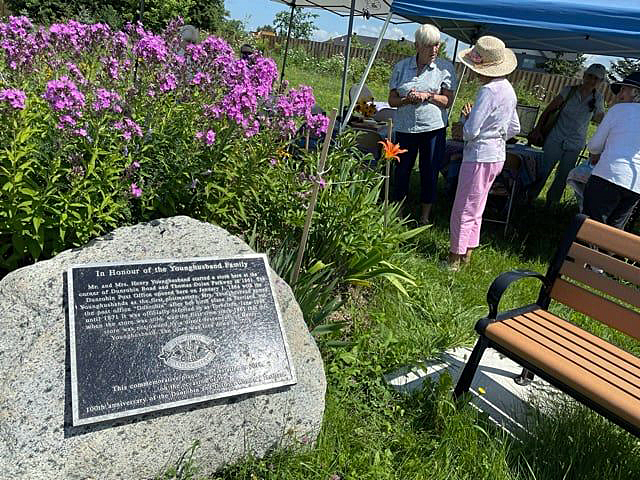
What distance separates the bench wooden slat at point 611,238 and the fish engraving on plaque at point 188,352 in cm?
194

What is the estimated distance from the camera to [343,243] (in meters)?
3.29

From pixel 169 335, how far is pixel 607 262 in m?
2.09

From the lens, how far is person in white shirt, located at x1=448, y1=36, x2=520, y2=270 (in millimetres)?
3738

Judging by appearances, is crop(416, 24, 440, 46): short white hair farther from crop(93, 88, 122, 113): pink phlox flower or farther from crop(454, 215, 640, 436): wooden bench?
crop(93, 88, 122, 113): pink phlox flower

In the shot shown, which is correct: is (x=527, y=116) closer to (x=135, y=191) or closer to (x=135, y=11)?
(x=135, y=191)

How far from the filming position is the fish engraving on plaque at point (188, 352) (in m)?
2.04

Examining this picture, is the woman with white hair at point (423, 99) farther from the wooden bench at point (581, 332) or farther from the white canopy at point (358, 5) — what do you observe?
the white canopy at point (358, 5)

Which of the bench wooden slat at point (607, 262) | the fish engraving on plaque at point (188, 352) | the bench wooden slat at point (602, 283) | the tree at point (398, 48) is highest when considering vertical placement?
the tree at point (398, 48)

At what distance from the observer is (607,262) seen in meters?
2.67

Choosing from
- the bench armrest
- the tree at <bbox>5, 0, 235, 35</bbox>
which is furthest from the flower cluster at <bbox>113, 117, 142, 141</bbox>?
the tree at <bbox>5, 0, 235, 35</bbox>

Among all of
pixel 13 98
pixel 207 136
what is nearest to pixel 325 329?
pixel 207 136

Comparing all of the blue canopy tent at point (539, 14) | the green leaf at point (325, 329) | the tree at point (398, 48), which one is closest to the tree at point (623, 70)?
the blue canopy tent at point (539, 14)

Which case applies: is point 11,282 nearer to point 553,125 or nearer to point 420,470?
point 420,470

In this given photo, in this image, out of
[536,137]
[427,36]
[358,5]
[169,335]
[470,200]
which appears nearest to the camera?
[169,335]
